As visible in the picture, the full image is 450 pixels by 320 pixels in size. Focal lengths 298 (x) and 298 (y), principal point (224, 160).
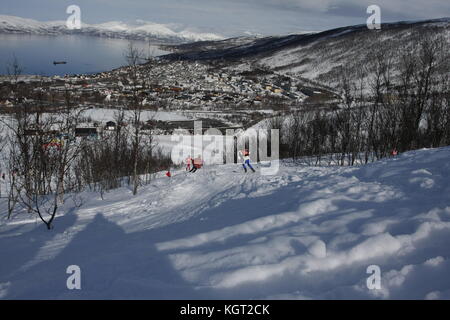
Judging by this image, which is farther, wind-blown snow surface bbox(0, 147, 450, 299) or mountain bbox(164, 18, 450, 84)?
mountain bbox(164, 18, 450, 84)

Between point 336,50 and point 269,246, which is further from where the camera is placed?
point 336,50

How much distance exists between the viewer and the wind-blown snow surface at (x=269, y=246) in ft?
13.4

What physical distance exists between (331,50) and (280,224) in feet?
543

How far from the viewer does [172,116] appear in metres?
70.7

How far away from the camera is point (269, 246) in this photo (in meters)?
4.93

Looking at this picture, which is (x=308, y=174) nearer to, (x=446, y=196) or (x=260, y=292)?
(x=446, y=196)

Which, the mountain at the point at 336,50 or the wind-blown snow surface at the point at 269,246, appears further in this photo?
the mountain at the point at 336,50

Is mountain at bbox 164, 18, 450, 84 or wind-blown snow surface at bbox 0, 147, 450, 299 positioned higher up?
mountain at bbox 164, 18, 450, 84

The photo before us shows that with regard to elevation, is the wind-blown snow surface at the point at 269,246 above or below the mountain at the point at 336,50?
below

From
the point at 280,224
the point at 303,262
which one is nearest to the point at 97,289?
the point at 303,262

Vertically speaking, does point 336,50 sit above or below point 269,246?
above

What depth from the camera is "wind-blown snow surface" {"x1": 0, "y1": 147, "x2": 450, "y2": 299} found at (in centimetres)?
409

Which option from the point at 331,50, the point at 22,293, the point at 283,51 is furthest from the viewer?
the point at 283,51
